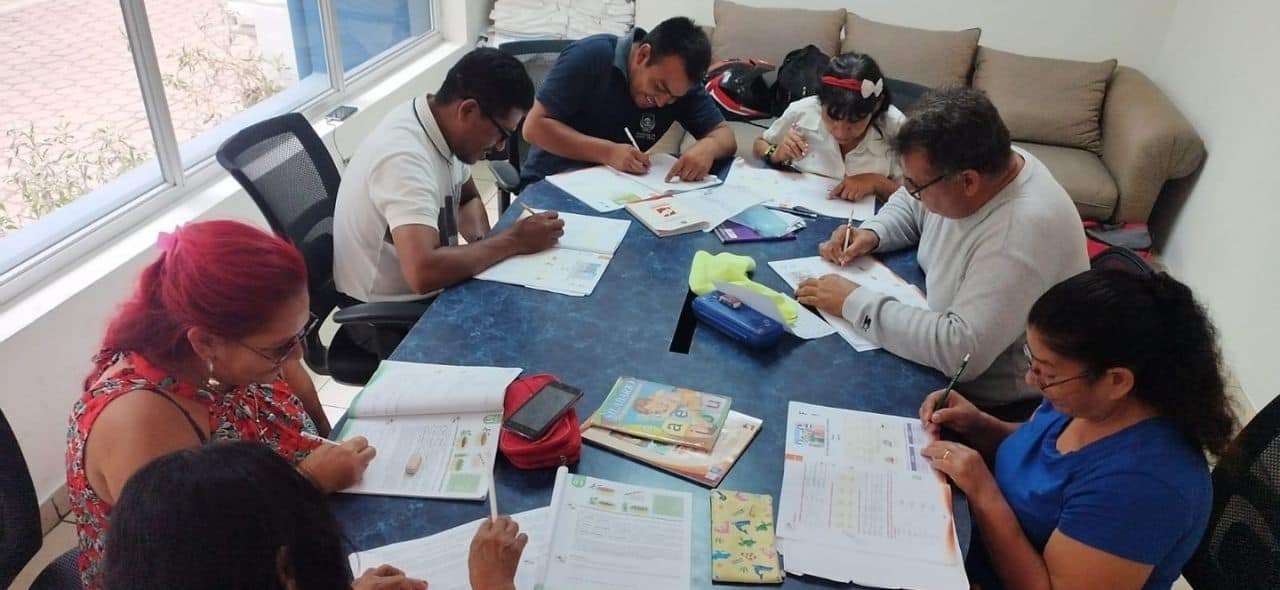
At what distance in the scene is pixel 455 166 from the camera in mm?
2193

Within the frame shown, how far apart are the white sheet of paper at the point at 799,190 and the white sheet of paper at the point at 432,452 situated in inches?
50.4

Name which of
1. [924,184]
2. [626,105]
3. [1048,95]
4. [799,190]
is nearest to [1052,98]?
[1048,95]

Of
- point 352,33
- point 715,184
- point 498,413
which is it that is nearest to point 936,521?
point 498,413

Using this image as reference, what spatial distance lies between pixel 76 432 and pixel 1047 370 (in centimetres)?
140

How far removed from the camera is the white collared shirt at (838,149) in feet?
8.20

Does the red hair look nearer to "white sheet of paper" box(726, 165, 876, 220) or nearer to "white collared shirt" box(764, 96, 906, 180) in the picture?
"white sheet of paper" box(726, 165, 876, 220)

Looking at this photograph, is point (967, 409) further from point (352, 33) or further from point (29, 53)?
point (352, 33)

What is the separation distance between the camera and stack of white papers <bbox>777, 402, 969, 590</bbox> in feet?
3.78

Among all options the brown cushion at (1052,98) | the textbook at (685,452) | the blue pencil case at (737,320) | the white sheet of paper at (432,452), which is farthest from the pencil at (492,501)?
the brown cushion at (1052,98)

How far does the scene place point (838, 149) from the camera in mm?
2531

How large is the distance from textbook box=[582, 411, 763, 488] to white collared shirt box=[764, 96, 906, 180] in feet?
4.45

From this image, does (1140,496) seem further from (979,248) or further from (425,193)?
(425,193)

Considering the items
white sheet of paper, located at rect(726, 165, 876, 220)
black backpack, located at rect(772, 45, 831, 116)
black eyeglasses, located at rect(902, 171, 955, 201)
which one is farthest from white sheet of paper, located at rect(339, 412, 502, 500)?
black backpack, located at rect(772, 45, 831, 116)

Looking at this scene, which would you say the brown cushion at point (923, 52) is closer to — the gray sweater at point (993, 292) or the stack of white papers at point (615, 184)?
the stack of white papers at point (615, 184)
